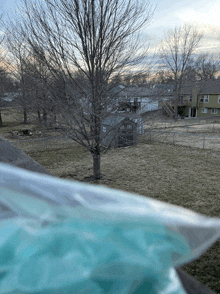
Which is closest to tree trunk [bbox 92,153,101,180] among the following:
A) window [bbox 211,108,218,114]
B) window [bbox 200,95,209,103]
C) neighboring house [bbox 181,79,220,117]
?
neighboring house [bbox 181,79,220,117]

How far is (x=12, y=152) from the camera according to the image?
3.18 meters

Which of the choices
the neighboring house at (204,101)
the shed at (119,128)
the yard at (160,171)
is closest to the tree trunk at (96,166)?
the yard at (160,171)

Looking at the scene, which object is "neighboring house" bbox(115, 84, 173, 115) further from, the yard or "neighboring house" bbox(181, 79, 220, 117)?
"neighboring house" bbox(181, 79, 220, 117)

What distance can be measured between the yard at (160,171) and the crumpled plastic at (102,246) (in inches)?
144

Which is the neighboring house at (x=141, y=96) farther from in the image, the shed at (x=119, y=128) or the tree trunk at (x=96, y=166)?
the tree trunk at (x=96, y=166)

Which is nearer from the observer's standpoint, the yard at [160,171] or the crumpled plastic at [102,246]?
the crumpled plastic at [102,246]

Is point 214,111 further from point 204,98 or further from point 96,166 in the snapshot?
point 96,166

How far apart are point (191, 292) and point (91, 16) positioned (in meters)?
6.80

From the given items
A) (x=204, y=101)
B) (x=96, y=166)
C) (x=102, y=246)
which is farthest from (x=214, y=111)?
(x=102, y=246)

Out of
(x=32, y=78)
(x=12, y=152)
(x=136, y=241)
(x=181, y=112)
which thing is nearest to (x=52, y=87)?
(x=32, y=78)

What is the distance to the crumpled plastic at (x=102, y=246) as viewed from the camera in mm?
800

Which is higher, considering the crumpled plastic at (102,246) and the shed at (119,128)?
the crumpled plastic at (102,246)

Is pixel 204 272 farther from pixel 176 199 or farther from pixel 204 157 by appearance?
pixel 204 157

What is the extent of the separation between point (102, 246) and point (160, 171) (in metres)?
9.64
